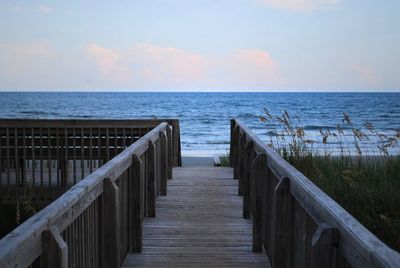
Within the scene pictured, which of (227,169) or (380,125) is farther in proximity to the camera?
(380,125)

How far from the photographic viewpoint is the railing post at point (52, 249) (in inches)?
94.5

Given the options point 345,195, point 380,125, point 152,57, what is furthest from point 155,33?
point 345,195

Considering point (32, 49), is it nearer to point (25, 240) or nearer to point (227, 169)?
point (227, 169)

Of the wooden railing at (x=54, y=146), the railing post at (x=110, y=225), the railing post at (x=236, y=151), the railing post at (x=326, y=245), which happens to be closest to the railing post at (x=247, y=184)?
the railing post at (x=110, y=225)

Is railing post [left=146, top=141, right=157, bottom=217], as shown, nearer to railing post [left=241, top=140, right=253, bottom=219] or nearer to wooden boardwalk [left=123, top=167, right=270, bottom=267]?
wooden boardwalk [left=123, top=167, right=270, bottom=267]

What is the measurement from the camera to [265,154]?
509 cm

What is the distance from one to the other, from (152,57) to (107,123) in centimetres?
6782

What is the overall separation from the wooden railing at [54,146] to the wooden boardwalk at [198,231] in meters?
1.29

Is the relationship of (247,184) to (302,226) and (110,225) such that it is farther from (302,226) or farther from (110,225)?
(302,226)

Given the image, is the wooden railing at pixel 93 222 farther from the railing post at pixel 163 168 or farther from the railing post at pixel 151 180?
the railing post at pixel 163 168

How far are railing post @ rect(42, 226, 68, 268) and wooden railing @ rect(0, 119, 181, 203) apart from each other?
6.20 meters

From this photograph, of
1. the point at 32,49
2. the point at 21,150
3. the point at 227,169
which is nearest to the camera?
the point at 21,150

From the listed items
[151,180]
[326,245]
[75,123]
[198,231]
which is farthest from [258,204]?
[75,123]

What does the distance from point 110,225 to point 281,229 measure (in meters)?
1.29
